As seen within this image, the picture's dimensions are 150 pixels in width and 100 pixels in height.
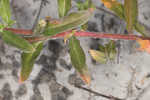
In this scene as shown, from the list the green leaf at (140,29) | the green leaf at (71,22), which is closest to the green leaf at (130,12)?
the green leaf at (140,29)

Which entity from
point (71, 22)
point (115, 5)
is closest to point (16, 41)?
point (71, 22)

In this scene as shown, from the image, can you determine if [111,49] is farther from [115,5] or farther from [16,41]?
[16,41]

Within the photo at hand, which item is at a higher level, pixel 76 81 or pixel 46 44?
pixel 46 44

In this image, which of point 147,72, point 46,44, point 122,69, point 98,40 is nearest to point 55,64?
point 46,44

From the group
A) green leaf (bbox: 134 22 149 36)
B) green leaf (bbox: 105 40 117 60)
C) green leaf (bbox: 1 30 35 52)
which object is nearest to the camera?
green leaf (bbox: 1 30 35 52)

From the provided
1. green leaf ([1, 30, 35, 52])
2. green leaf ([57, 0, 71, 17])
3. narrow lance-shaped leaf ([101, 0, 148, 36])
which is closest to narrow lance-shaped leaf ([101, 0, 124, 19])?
narrow lance-shaped leaf ([101, 0, 148, 36])

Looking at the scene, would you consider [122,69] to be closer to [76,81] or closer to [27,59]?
[76,81]

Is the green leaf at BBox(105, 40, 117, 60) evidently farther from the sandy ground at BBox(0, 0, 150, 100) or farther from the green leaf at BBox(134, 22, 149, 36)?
the green leaf at BBox(134, 22, 149, 36)
